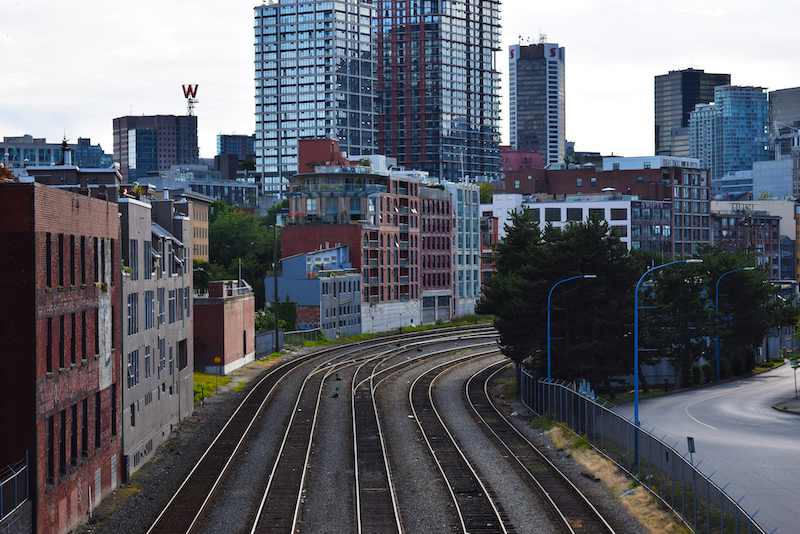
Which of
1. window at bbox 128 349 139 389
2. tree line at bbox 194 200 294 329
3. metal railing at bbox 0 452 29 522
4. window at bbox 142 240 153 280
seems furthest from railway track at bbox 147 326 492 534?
tree line at bbox 194 200 294 329

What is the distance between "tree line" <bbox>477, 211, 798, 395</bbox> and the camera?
227ft

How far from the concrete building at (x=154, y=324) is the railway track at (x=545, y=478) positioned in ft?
59.0

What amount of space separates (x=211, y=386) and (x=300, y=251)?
55.5m

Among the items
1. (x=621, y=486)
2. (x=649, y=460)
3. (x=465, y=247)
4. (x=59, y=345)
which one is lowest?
(x=621, y=486)

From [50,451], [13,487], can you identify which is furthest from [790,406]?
[13,487]

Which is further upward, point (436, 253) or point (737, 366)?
point (436, 253)

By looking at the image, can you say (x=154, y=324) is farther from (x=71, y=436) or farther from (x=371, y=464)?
(x=71, y=436)

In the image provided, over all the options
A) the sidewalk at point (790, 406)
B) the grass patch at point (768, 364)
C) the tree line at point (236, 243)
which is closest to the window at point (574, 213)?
the tree line at point (236, 243)

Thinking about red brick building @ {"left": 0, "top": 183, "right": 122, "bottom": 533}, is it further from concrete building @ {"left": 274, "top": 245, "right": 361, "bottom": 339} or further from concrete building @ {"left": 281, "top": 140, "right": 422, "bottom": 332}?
concrete building @ {"left": 281, "top": 140, "right": 422, "bottom": 332}

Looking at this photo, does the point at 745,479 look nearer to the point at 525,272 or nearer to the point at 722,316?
the point at 525,272

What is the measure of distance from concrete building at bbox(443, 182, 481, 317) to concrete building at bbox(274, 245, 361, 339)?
115ft

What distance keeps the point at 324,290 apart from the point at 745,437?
61.9 meters

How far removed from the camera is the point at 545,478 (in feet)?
153

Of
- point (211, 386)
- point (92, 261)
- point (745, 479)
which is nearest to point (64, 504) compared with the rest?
point (92, 261)
